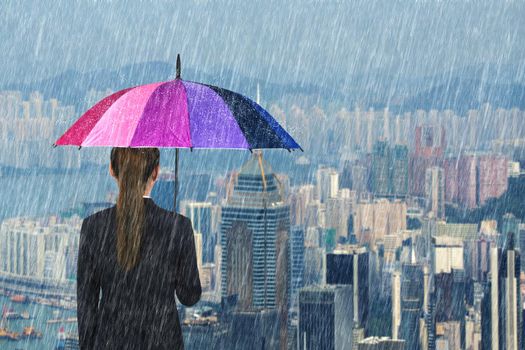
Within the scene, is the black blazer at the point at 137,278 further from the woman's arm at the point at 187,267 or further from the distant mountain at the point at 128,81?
the distant mountain at the point at 128,81

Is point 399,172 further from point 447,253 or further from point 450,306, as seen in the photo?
point 450,306

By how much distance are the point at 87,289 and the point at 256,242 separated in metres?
22.1

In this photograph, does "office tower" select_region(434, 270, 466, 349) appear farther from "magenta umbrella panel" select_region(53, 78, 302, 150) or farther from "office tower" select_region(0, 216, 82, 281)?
"magenta umbrella panel" select_region(53, 78, 302, 150)

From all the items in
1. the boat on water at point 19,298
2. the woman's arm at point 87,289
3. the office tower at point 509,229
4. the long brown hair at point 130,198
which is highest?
the office tower at point 509,229

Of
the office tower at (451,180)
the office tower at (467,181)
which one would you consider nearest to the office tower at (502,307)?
the office tower at (467,181)

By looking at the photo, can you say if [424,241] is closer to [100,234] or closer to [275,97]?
[275,97]

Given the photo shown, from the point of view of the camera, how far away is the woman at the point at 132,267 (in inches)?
57.9

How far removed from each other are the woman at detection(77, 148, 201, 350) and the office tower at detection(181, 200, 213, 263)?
Result: 2034 cm

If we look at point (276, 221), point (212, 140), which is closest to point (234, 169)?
point (276, 221)

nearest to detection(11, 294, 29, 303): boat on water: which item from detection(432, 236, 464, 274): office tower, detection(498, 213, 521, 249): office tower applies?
detection(432, 236, 464, 274): office tower

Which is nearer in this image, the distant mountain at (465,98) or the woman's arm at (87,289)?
the woman's arm at (87,289)

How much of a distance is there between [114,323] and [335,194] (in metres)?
22.7

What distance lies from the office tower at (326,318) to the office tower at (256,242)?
533 millimetres

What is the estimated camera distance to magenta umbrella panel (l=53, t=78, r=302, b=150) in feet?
5.62
